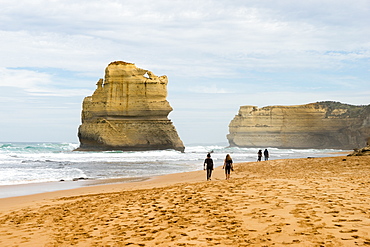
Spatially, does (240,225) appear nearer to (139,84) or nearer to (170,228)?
(170,228)

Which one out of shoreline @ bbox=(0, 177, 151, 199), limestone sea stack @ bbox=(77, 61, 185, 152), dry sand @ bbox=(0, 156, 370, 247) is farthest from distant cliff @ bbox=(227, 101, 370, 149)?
dry sand @ bbox=(0, 156, 370, 247)

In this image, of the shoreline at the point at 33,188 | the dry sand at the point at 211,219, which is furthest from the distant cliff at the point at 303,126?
the dry sand at the point at 211,219

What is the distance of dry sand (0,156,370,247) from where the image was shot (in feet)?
20.1

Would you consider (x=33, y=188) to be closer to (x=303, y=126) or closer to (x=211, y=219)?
(x=211, y=219)

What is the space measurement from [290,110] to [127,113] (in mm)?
56060

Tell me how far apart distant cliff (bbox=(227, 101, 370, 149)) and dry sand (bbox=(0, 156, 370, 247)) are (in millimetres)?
83153

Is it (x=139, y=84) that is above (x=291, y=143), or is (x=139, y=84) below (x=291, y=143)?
above

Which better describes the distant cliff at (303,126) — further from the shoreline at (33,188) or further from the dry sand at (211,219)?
the dry sand at (211,219)

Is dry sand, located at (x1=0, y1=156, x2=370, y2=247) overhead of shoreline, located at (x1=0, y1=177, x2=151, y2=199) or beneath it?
overhead

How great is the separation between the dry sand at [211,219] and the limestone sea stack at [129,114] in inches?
1911

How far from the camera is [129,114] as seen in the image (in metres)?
60.1

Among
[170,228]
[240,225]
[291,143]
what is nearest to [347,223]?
[240,225]

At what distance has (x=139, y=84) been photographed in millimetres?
60344

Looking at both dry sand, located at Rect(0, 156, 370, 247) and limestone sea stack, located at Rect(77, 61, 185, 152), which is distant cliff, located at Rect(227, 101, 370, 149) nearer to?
limestone sea stack, located at Rect(77, 61, 185, 152)
